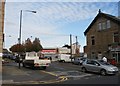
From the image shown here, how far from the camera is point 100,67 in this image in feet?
85.4

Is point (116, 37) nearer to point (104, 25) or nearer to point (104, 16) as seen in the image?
point (104, 25)

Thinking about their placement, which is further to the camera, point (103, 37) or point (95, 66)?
point (103, 37)

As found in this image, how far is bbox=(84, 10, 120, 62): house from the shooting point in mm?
45844

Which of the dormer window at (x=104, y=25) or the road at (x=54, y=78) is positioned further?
the dormer window at (x=104, y=25)

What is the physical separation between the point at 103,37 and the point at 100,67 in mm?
23926

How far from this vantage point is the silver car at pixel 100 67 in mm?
25391

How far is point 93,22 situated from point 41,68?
70.7ft

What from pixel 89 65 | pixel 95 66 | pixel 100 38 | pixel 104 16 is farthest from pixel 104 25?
pixel 95 66

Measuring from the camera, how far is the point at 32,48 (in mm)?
95875

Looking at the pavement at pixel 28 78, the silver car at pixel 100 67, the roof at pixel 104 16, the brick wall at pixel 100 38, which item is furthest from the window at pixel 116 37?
the pavement at pixel 28 78

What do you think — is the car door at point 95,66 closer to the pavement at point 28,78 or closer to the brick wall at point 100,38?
the pavement at point 28,78

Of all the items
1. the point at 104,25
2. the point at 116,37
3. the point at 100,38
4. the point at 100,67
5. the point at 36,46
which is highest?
the point at 104,25

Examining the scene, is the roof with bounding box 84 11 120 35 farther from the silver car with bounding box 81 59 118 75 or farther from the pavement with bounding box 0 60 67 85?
the pavement with bounding box 0 60 67 85

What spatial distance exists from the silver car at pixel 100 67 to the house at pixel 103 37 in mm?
17878
